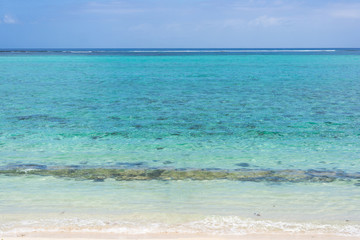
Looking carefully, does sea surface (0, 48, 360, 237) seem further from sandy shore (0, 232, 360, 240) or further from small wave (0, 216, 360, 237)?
sandy shore (0, 232, 360, 240)

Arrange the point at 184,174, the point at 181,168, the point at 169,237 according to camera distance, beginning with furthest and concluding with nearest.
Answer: the point at 181,168 < the point at 184,174 < the point at 169,237

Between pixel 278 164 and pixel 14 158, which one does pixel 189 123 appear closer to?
pixel 278 164

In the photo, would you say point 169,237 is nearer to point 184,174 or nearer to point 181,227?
point 181,227

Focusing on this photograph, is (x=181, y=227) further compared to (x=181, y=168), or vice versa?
(x=181, y=168)

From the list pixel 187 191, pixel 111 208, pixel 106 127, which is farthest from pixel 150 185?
pixel 106 127

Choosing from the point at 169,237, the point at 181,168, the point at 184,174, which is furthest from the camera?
the point at 181,168

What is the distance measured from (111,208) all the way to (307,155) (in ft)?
20.6

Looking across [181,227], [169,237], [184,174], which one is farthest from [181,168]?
[169,237]

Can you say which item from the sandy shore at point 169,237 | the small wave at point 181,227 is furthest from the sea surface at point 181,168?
the sandy shore at point 169,237

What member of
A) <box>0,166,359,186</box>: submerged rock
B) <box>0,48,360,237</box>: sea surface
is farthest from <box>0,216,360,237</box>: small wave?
<box>0,166,359,186</box>: submerged rock

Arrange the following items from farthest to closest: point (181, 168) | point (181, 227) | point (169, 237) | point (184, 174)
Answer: point (181, 168), point (184, 174), point (181, 227), point (169, 237)

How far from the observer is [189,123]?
1545 centimetres

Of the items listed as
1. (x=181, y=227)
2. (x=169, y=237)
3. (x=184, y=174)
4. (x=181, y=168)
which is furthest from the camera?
(x=181, y=168)

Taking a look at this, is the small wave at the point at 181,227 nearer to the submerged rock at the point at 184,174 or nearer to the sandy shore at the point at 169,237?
the sandy shore at the point at 169,237
